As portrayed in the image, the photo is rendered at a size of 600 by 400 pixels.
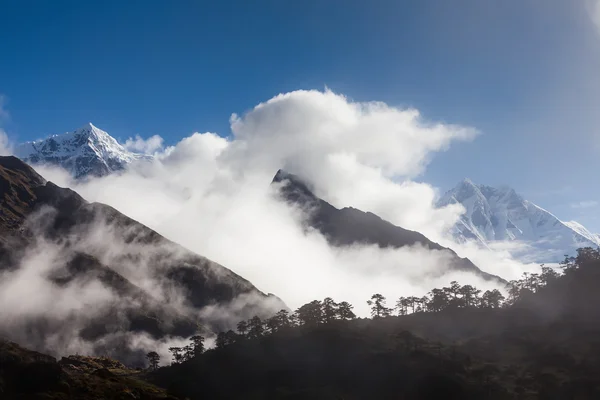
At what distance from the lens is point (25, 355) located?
15138 cm

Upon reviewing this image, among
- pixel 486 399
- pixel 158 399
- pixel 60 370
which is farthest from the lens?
pixel 486 399

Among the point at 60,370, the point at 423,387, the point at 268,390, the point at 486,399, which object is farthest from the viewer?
the point at 268,390

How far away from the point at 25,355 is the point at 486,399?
155467 millimetres

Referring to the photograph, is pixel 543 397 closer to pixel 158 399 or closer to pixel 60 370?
pixel 158 399

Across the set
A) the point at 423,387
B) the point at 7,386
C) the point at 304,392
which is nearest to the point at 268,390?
the point at 304,392

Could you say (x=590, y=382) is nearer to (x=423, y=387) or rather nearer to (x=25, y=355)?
(x=423, y=387)

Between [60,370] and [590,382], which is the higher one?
[590,382]

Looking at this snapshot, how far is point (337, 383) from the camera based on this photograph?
19788 centimetres

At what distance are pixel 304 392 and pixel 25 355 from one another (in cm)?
9911

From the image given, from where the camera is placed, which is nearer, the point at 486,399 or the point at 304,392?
the point at 486,399

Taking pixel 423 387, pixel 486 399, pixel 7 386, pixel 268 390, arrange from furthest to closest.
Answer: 1. pixel 268 390
2. pixel 423 387
3. pixel 486 399
4. pixel 7 386

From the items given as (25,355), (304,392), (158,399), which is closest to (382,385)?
(304,392)

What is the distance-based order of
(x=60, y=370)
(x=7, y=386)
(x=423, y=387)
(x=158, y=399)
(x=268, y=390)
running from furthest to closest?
(x=268, y=390), (x=423, y=387), (x=158, y=399), (x=60, y=370), (x=7, y=386)

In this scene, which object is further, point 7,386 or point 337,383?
point 337,383
